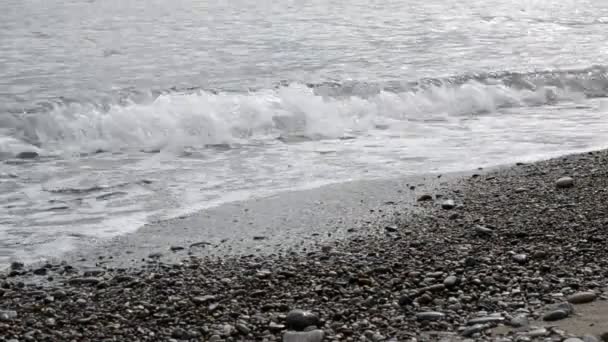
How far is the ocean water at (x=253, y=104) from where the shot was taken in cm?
752

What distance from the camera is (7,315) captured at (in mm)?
4539

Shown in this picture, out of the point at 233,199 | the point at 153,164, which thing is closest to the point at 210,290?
the point at 233,199

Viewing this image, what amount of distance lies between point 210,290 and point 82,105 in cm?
705

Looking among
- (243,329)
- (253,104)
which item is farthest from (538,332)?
(253,104)

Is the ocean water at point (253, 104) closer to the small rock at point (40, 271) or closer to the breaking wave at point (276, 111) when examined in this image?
the breaking wave at point (276, 111)

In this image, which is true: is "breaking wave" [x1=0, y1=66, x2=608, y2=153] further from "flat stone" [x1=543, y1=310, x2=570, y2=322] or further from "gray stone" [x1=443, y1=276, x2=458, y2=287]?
"flat stone" [x1=543, y1=310, x2=570, y2=322]

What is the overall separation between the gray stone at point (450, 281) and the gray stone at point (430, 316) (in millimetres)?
403

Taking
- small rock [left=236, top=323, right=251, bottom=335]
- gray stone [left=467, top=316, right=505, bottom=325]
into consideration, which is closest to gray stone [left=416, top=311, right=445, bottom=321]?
gray stone [left=467, top=316, right=505, bottom=325]

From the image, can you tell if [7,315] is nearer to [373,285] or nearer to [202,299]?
[202,299]

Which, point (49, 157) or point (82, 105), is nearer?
point (49, 157)

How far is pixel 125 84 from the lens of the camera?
503 inches

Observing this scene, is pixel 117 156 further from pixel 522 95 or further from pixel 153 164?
pixel 522 95

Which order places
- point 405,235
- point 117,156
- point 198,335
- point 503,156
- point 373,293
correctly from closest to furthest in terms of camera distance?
1. point 198,335
2. point 373,293
3. point 405,235
4. point 503,156
5. point 117,156

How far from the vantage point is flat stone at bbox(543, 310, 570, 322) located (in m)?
3.99
